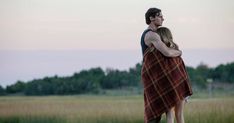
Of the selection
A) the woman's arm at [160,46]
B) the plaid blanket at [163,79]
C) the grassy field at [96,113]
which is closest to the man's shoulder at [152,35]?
the woman's arm at [160,46]

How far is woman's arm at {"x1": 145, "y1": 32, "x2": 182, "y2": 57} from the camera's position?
5.91 m

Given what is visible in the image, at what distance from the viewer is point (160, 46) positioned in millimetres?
5922

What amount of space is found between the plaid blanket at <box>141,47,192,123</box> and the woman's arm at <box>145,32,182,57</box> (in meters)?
0.07

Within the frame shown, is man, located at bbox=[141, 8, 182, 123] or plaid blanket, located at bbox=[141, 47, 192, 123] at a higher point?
man, located at bbox=[141, 8, 182, 123]

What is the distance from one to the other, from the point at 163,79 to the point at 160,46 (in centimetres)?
31

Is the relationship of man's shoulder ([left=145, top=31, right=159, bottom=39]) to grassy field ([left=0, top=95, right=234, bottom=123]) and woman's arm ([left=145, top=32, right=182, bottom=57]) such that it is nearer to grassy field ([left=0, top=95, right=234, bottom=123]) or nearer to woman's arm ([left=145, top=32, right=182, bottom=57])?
woman's arm ([left=145, top=32, right=182, bottom=57])

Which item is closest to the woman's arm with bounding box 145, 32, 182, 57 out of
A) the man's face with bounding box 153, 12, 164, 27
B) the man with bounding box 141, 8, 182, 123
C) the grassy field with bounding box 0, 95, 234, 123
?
the man with bounding box 141, 8, 182, 123

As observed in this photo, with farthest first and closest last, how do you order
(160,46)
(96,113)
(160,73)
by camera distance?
(96,113) → (160,73) → (160,46)

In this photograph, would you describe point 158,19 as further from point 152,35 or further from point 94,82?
point 94,82

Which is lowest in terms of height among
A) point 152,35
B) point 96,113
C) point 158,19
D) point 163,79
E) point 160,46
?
point 96,113

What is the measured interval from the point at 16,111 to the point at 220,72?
7347 mm

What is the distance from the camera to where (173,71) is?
6016mm

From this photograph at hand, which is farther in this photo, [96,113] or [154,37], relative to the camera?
[96,113]

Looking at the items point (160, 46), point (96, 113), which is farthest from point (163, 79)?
point (96, 113)
